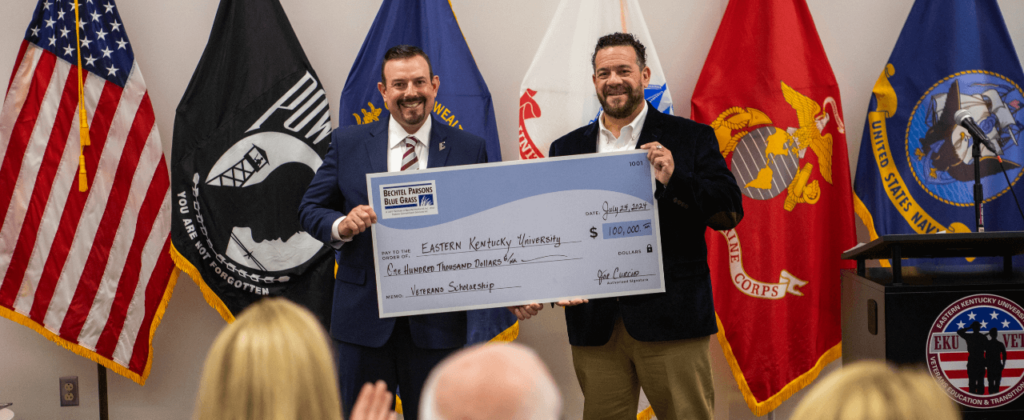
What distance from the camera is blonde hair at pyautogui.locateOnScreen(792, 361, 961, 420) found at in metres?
0.68

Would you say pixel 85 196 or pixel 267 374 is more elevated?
pixel 85 196

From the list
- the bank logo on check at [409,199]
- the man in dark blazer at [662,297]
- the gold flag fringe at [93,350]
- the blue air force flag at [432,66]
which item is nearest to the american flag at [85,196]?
the gold flag fringe at [93,350]

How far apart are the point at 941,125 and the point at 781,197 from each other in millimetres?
791

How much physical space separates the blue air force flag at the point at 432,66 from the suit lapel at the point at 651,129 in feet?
3.31

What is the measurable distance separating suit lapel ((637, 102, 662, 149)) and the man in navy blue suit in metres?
0.54

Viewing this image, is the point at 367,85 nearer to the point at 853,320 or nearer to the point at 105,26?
the point at 105,26

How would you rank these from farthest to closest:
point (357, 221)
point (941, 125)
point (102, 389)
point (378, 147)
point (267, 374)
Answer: point (102, 389) < point (941, 125) < point (378, 147) < point (357, 221) < point (267, 374)

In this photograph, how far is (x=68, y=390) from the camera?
135 inches

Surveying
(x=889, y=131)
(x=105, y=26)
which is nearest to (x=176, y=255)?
(x=105, y=26)

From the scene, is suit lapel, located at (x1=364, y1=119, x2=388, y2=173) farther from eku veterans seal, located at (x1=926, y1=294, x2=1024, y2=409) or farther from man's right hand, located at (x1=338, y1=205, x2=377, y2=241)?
eku veterans seal, located at (x1=926, y1=294, x2=1024, y2=409)

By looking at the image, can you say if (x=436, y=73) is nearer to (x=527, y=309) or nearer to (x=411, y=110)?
(x=411, y=110)

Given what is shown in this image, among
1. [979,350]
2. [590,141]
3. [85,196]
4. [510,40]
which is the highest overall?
[510,40]

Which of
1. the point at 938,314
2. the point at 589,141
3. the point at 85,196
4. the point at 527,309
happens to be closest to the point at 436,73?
the point at 589,141

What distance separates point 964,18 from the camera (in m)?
2.99
